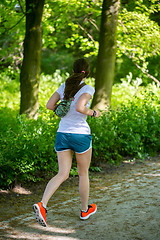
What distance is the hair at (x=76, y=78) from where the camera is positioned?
4.59 m

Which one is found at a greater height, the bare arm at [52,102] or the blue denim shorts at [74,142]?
the bare arm at [52,102]

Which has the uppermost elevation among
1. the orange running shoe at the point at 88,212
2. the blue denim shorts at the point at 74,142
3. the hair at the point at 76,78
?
the hair at the point at 76,78

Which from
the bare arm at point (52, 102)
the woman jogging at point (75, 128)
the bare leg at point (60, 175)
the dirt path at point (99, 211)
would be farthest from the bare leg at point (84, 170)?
the bare arm at point (52, 102)

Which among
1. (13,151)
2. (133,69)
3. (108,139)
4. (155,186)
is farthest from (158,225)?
(133,69)

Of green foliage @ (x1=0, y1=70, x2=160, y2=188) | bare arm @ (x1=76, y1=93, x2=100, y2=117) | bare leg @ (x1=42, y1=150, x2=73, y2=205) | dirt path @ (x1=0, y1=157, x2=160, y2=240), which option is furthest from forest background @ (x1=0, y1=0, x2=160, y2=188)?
bare arm @ (x1=76, y1=93, x2=100, y2=117)

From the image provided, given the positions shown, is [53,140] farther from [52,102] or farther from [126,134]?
[52,102]

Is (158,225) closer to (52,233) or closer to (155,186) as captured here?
(52,233)

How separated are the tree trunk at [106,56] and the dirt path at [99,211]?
3.05 m

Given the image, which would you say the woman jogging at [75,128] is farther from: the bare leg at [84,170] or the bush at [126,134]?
the bush at [126,134]

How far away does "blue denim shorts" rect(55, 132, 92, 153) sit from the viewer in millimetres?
4512

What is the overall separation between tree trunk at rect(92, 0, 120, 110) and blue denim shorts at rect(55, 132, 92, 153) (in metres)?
5.16

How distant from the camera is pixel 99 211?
5055 millimetres

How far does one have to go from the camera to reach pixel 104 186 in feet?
20.8

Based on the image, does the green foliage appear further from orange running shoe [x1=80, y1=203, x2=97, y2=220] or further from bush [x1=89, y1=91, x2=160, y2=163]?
orange running shoe [x1=80, y1=203, x2=97, y2=220]
